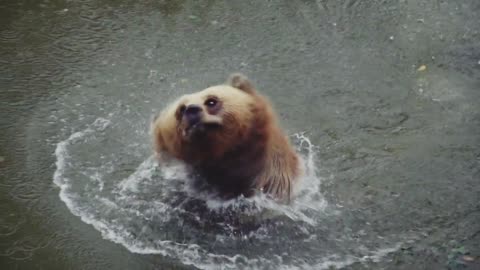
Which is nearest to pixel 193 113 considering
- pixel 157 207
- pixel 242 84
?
pixel 242 84

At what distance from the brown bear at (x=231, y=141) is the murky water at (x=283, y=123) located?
0.20m

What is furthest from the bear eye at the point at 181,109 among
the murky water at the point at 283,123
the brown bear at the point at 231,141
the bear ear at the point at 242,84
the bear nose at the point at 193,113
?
the murky water at the point at 283,123

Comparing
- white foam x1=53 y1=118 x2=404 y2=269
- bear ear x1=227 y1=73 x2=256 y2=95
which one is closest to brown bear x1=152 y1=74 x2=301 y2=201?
bear ear x1=227 y1=73 x2=256 y2=95

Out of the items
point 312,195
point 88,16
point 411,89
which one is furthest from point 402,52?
point 88,16

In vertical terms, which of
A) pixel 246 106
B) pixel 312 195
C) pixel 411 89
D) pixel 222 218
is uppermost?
pixel 411 89

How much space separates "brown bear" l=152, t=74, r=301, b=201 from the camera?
16.3ft

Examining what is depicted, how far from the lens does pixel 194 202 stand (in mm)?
5660

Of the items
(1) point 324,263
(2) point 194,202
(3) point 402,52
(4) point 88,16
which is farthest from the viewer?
(4) point 88,16

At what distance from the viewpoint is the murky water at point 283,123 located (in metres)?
5.10

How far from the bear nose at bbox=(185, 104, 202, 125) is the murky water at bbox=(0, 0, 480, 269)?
971 mm

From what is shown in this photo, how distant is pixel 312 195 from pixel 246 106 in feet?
3.46

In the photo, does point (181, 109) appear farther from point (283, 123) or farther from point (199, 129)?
point (283, 123)

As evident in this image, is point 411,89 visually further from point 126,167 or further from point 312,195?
point 126,167

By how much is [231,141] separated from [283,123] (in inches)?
60.9
